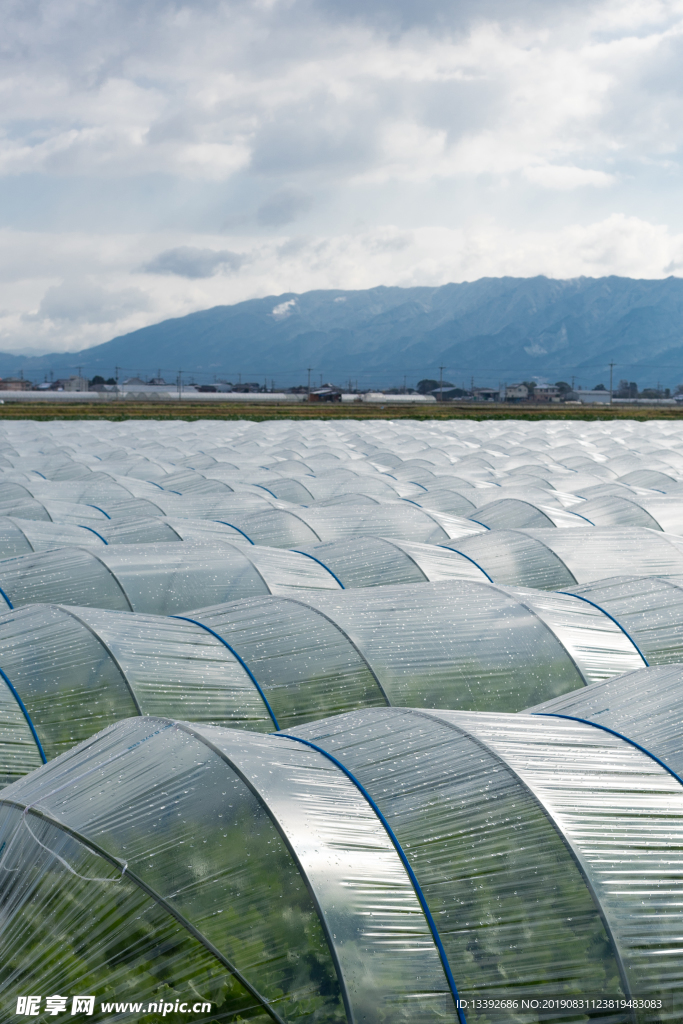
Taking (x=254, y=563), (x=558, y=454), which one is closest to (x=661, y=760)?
(x=254, y=563)

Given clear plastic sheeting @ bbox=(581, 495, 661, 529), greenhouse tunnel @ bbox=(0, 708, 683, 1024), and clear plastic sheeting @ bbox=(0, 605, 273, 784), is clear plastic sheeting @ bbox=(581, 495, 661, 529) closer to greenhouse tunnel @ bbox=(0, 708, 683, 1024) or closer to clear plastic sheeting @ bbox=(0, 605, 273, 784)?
clear plastic sheeting @ bbox=(0, 605, 273, 784)

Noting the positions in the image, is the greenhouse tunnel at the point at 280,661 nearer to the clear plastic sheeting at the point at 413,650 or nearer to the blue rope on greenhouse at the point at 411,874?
the clear plastic sheeting at the point at 413,650

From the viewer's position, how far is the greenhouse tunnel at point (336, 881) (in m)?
6.81

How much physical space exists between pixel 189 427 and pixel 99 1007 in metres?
74.2

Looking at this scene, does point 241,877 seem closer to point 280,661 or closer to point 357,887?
point 357,887

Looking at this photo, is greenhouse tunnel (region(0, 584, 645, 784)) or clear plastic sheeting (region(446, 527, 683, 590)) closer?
greenhouse tunnel (region(0, 584, 645, 784))

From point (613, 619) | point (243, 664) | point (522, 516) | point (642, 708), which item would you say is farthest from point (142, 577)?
point (522, 516)

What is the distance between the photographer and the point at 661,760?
9023 millimetres

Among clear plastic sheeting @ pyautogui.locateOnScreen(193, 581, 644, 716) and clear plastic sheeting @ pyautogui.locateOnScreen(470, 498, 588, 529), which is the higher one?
clear plastic sheeting @ pyautogui.locateOnScreen(470, 498, 588, 529)

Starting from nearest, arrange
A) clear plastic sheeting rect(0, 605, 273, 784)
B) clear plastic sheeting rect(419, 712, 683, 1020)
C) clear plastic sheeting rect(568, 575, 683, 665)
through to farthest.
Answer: clear plastic sheeting rect(419, 712, 683, 1020) → clear plastic sheeting rect(0, 605, 273, 784) → clear plastic sheeting rect(568, 575, 683, 665)

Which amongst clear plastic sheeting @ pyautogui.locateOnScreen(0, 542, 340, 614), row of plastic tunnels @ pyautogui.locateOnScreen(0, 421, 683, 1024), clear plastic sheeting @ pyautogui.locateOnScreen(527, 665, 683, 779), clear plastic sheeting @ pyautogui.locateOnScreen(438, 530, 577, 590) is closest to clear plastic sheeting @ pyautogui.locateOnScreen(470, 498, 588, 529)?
clear plastic sheeting @ pyautogui.locateOnScreen(438, 530, 577, 590)

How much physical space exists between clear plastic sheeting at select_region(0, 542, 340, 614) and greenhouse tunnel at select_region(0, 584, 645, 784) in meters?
2.65

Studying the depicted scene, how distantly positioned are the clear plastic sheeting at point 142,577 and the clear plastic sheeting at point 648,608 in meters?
6.43

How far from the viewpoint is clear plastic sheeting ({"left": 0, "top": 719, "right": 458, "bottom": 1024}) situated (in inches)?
266
